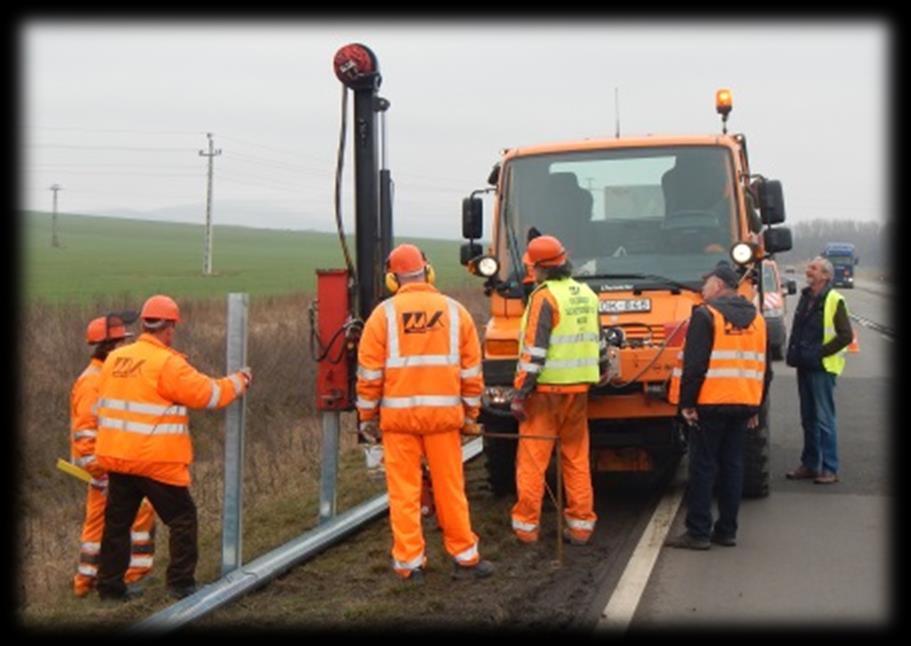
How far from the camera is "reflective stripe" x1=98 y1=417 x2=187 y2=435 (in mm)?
6180

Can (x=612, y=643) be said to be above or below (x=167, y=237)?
below

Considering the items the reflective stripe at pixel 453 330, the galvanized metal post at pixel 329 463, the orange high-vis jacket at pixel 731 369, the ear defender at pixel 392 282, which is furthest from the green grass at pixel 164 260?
the orange high-vis jacket at pixel 731 369

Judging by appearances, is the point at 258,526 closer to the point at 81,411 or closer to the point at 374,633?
the point at 81,411

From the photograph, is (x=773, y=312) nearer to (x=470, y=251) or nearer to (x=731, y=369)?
(x=470, y=251)

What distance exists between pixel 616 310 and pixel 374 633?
341cm

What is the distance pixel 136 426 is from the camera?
6180mm

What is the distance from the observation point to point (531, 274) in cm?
820

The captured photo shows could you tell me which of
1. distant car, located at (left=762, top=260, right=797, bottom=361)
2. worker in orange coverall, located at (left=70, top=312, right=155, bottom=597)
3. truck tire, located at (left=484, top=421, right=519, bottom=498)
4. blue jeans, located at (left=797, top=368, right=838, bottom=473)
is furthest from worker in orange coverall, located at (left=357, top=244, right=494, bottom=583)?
distant car, located at (left=762, top=260, right=797, bottom=361)

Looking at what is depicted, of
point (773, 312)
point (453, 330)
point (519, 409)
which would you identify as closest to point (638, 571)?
point (519, 409)

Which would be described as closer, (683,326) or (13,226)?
(683,326)

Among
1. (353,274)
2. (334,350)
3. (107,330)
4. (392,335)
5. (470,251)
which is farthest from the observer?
(470,251)

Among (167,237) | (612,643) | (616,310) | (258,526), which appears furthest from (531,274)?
(167,237)

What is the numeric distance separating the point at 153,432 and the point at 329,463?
74.7 inches

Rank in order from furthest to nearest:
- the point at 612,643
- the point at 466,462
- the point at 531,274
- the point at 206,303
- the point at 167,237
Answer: the point at 167,237 < the point at 206,303 < the point at 466,462 < the point at 531,274 < the point at 612,643
